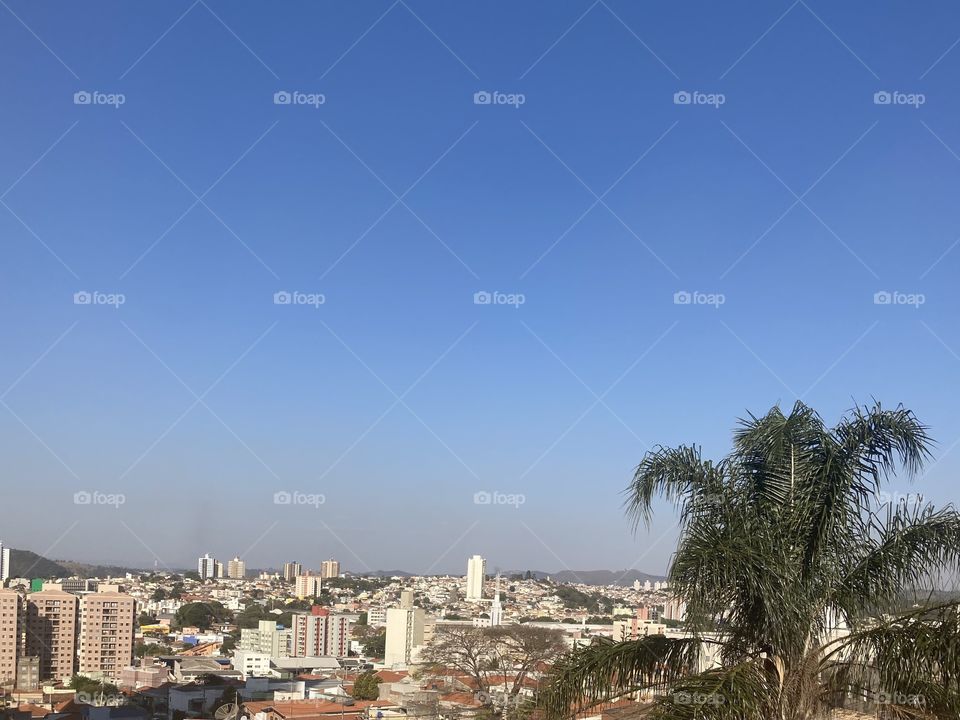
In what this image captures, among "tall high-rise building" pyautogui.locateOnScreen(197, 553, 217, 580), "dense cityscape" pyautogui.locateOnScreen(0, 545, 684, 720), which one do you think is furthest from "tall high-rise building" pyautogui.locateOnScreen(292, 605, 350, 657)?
"tall high-rise building" pyautogui.locateOnScreen(197, 553, 217, 580)

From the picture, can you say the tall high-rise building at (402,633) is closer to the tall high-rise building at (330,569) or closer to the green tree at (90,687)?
the green tree at (90,687)

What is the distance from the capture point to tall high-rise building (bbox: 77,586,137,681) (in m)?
25.4

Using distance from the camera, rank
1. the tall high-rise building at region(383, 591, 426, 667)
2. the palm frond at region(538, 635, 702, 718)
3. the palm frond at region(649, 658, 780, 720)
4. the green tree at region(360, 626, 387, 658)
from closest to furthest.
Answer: the palm frond at region(649, 658, 780, 720)
the palm frond at region(538, 635, 702, 718)
the tall high-rise building at region(383, 591, 426, 667)
the green tree at region(360, 626, 387, 658)

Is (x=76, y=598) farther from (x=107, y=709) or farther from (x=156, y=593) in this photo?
(x=156, y=593)

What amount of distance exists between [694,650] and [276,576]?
52.4 m

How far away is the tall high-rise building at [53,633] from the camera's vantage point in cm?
2453

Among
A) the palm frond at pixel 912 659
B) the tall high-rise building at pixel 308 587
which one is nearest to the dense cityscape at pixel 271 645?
the palm frond at pixel 912 659

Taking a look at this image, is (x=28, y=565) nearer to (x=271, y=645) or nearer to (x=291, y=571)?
(x=271, y=645)

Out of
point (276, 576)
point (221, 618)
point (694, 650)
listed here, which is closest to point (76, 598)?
point (221, 618)

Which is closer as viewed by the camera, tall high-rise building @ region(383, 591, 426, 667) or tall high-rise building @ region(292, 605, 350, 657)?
tall high-rise building @ region(383, 591, 426, 667)

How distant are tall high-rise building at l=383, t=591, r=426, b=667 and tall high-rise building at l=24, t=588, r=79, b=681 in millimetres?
8709

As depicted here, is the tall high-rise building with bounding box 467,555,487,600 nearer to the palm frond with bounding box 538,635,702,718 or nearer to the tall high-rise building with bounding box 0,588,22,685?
the tall high-rise building with bounding box 0,588,22,685

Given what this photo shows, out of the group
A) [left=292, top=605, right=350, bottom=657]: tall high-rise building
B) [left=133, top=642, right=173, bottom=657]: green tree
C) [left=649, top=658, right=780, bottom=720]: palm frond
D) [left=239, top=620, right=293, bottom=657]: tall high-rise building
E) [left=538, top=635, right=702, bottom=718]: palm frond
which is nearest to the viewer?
[left=649, top=658, right=780, bottom=720]: palm frond

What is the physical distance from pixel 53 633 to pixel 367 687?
913 cm
